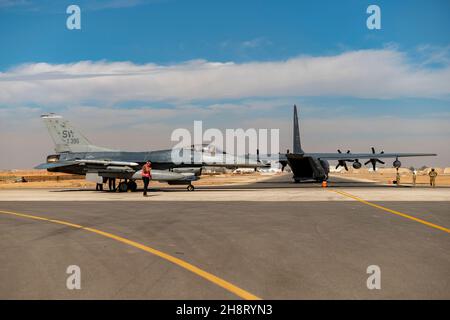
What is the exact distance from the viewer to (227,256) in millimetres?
7938

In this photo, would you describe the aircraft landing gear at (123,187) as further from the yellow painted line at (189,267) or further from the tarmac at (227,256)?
the yellow painted line at (189,267)

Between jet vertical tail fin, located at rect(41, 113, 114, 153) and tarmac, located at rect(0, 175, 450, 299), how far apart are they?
63.9 ft

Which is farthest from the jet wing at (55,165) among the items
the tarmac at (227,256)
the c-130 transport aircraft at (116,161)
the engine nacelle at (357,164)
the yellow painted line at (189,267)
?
the engine nacelle at (357,164)

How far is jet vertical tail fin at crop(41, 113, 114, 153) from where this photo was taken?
33000 millimetres

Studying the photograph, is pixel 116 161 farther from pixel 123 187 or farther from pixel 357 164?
pixel 357 164

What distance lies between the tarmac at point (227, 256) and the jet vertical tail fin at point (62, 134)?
1949cm

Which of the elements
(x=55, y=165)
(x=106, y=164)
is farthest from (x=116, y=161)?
(x=55, y=165)

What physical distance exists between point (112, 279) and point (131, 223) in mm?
6645

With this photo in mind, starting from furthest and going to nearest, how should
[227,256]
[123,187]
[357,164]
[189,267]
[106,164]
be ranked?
[357,164]
[123,187]
[106,164]
[227,256]
[189,267]

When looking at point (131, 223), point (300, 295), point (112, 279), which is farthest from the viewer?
point (131, 223)

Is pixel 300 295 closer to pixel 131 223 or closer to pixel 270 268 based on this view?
pixel 270 268

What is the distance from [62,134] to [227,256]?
28.3 metres
